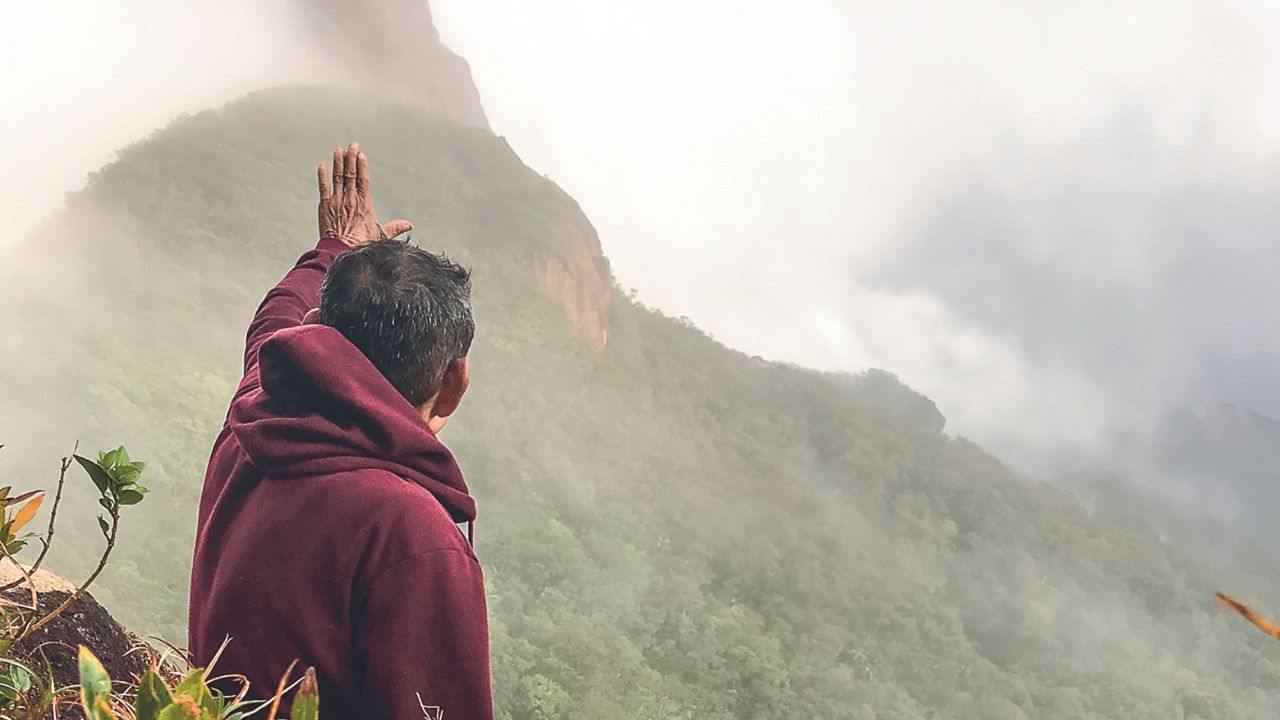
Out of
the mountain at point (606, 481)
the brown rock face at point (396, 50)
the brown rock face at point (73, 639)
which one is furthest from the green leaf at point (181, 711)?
the brown rock face at point (396, 50)

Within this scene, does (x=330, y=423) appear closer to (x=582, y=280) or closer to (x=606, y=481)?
(x=606, y=481)

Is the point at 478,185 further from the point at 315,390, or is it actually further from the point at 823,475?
the point at 315,390

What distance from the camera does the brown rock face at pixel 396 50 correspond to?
1447 centimetres

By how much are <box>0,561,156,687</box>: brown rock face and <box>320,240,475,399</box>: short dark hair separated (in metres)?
0.37

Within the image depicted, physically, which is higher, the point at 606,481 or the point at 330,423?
the point at 330,423

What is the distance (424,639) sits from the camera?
58 centimetres

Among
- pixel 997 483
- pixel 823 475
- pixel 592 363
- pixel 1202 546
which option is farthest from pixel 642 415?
pixel 1202 546

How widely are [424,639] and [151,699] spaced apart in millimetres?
260

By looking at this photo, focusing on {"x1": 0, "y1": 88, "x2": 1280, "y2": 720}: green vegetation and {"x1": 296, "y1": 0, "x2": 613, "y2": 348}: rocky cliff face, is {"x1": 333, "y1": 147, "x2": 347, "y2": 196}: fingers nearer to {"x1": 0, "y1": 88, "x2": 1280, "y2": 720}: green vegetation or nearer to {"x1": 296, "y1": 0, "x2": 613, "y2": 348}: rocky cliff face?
{"x1": 0, "y1": 88, "x2": 1280, "y2": 720}: green vegetation

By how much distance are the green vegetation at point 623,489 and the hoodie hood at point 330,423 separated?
14.6ft

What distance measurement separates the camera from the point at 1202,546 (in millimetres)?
21750

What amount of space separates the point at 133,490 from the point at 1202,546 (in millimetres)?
27197

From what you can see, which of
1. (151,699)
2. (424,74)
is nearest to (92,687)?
(151,699)

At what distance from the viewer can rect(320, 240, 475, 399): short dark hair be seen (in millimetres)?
694
